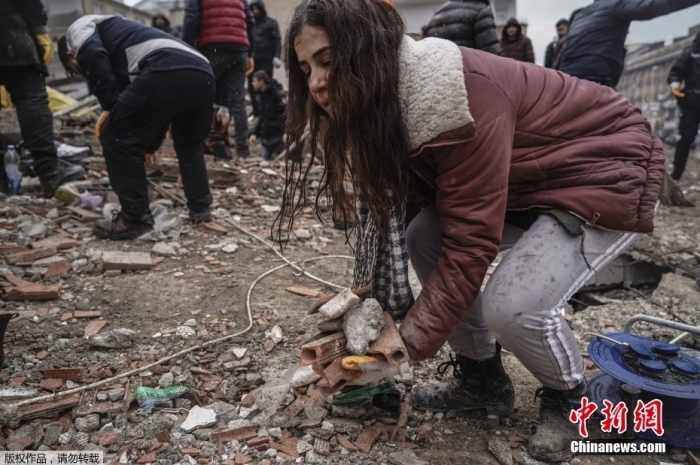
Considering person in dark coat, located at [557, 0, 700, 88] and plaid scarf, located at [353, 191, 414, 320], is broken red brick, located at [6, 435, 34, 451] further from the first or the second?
person in dark coat, located at [557, 0, 700, 88]

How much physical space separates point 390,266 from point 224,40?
16.9 feet

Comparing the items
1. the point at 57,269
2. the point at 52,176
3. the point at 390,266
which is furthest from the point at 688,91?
the point at 52,176

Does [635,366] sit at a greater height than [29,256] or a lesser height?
greater

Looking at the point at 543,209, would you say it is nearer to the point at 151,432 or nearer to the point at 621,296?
the point at 151,432

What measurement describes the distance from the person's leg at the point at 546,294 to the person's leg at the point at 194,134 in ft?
10.1

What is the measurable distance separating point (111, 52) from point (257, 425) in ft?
10.8

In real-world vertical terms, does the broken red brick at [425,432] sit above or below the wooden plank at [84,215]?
below

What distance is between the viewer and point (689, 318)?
3.25m

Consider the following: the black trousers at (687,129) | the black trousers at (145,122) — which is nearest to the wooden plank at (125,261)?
the black trousers at (145,122)

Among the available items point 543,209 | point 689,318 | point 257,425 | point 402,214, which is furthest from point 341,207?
point 689,318

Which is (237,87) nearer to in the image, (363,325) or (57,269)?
(57,269)

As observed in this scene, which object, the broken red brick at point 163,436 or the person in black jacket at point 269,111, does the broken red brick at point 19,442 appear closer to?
the broken red brick at point 163,436

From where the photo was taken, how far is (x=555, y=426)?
195cm

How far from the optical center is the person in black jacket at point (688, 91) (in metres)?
6.28
